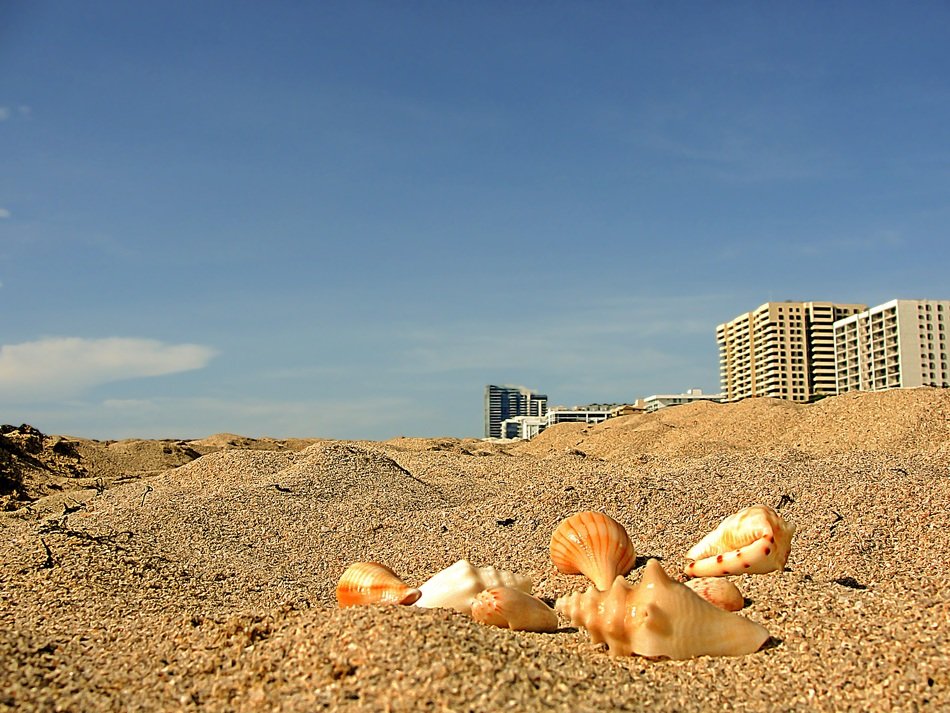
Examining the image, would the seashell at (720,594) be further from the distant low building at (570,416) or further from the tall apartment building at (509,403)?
the tall apartment building at (509,403)

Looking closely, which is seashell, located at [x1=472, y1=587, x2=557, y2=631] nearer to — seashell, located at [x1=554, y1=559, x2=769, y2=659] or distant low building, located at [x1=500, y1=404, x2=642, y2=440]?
seashell, located at [x1=554, y1=559, x2=769, y2=659]

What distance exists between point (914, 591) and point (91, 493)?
1034 centimetres

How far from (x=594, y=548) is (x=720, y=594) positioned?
1.02 metres

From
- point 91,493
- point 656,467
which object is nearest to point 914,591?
point 656,467

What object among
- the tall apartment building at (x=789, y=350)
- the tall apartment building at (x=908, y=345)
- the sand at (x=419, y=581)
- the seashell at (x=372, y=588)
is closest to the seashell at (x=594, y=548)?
the sand at (x=419, y=581)

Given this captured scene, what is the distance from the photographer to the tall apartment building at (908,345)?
57.8 m

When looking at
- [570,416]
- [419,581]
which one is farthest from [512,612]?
[570,416]

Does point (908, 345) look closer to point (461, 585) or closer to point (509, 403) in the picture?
point (461, 585)

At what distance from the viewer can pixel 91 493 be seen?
35.6 ft

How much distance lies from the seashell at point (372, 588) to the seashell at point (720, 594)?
145 cm

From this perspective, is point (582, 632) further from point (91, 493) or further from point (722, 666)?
point (91, 493)

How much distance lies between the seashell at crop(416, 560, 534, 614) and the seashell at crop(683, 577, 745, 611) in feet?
3.19

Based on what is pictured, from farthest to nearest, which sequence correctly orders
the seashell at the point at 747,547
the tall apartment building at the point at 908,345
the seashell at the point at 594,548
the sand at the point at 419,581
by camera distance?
the tall apartment building at the point at 908,345 < the seashell at the point at 594,548 < the seashell at the point at 747,547 < the sand at the point at 419,581

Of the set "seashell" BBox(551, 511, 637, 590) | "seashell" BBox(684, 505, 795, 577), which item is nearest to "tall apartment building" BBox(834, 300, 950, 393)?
"seashell" BBox(684, 505, 795, 577)
